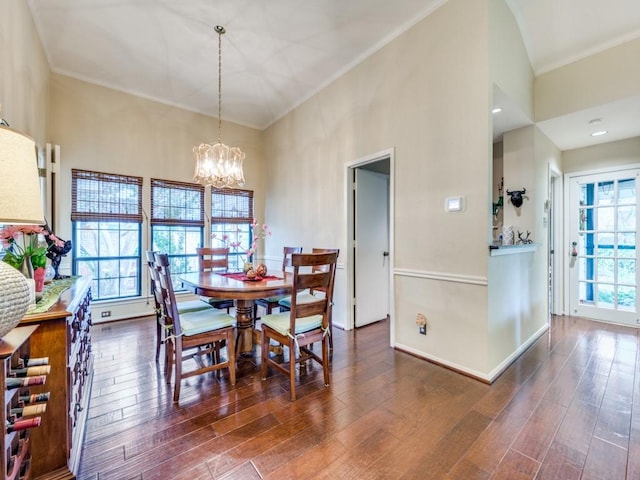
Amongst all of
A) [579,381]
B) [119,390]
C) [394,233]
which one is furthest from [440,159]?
[119,390]

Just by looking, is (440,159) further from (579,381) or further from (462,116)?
(579,381)

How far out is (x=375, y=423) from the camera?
1873mm

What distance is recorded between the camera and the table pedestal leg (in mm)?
2832

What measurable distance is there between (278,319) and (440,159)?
207 cm

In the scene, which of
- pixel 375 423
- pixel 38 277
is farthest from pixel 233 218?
pixel 375 423

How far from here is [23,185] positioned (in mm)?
883

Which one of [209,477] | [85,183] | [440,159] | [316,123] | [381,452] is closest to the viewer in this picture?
[209,477]

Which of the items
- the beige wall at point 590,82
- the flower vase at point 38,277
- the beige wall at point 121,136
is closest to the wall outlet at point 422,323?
the beige wall at point 590,82

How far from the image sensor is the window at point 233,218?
5.02 m

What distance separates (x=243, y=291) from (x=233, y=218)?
10.5 ft

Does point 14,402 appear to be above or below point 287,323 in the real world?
above

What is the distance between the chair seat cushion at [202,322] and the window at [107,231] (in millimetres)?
2429

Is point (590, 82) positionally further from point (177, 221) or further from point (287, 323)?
point (177, 221)

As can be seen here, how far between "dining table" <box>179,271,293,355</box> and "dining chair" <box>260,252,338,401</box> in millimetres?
233
